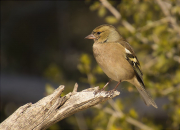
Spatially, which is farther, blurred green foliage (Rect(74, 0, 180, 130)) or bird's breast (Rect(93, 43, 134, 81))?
blurred green foliage (Rect(74, 0, 180, 130))

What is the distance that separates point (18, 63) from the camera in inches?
242

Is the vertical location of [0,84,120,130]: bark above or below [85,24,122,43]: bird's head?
below

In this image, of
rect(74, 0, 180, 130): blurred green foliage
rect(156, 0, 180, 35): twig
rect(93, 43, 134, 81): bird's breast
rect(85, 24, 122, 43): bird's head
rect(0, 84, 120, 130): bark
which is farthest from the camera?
rect(156, 0, 180, 35): twig

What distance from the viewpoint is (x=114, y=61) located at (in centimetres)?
266

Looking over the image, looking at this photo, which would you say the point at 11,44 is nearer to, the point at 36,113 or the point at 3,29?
the point at 3,29

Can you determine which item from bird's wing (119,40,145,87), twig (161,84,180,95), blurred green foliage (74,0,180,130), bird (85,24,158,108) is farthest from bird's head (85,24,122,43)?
twig (161,84,180,95)

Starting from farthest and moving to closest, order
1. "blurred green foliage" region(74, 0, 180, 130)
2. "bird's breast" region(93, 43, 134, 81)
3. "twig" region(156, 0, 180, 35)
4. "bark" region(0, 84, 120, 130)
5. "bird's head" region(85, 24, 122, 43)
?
"twig" region(156, 0, 180, 35) → "blurred green foliage" region(74, 0, 180, 130) → "bird's head" region(85, 24, 122, 43) → "bird's breast" region(93, 43, 134, 81) → "bark" region(0, 84, 120, 130)

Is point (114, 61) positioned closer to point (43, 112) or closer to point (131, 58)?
point (131, 58)

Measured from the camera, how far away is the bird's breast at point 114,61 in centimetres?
267

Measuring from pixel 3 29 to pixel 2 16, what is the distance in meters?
0.27

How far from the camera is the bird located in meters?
2.67

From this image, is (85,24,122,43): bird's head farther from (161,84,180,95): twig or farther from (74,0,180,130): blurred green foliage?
(161,84,180,95): twig

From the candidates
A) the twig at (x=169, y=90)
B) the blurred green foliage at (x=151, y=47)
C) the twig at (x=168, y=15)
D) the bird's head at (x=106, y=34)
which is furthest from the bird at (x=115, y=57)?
the twig at (x=168, y=15)

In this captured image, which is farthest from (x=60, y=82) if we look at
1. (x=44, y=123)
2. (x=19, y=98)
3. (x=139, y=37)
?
(x=19, y=98)
